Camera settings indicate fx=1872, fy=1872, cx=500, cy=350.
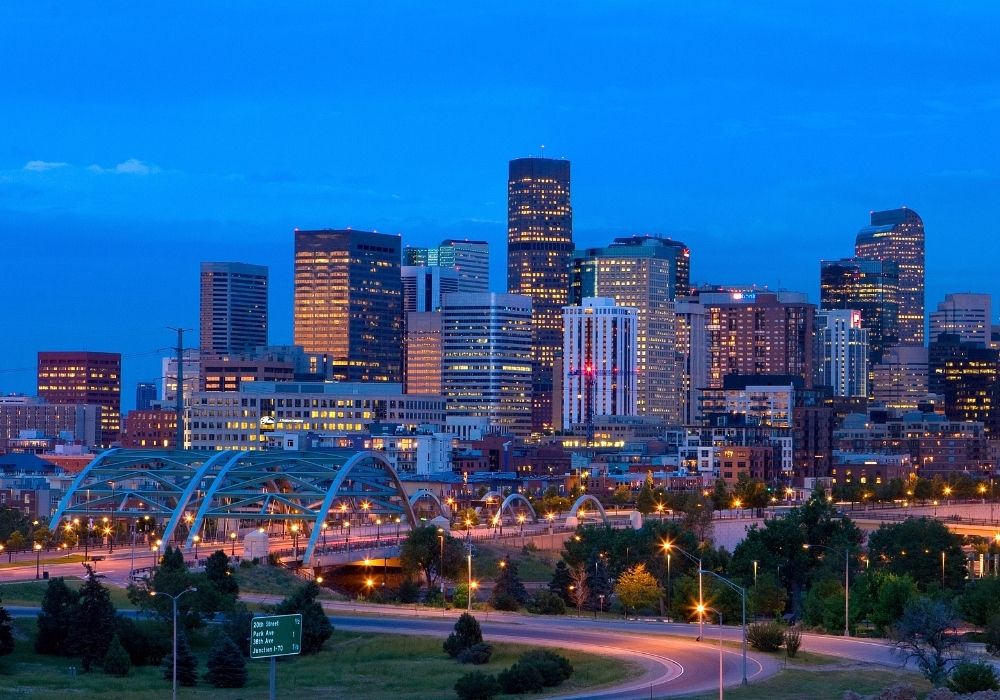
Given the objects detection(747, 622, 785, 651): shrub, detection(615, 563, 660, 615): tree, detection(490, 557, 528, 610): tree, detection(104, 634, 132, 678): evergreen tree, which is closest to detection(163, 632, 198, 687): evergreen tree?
detection(104, 634, 132, 678): evergreen tree

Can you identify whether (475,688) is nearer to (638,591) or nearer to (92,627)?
(92,627)

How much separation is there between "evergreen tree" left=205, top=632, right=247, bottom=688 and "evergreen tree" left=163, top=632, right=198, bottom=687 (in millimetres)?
866

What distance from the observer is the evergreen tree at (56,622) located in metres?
94.8

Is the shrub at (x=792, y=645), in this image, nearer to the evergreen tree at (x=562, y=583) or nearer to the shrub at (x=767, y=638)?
the shrub at (x=767, y=638)

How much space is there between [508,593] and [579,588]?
8.85m

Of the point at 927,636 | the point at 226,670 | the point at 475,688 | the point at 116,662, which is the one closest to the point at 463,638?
the point at 475,688

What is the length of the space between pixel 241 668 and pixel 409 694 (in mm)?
8910

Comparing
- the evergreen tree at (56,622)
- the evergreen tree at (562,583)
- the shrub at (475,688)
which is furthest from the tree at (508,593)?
the shrub at (475,688)

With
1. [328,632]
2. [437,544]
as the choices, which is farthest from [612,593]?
[328,632]

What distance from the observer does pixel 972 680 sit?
78.2 meters

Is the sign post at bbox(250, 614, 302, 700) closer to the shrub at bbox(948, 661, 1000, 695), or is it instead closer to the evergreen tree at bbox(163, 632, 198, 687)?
the evergreen tree at bbox(163, 632, 198, 687)

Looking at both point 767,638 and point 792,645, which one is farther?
point 767,638

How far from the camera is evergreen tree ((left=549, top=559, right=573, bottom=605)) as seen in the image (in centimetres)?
13750

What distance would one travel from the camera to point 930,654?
88188 millimetres
